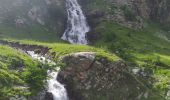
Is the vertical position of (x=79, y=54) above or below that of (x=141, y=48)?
above

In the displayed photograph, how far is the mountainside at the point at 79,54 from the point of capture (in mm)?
104250

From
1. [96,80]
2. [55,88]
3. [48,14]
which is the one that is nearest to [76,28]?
[48,14]

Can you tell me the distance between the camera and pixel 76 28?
618 feet

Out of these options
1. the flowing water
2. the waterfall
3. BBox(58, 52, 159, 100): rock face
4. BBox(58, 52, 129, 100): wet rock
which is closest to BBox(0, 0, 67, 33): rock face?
the waterfall

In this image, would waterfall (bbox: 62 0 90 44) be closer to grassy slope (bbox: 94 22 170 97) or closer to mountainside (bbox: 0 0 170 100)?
mountainside (bbox: 0 0 170 100)

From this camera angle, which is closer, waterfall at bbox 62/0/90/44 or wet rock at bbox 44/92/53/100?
wet rock at bbox 44/92/53/100

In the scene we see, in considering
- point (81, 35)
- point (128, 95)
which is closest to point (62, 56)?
point (128, 95)

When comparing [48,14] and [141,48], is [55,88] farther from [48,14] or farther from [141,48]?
[48,14]

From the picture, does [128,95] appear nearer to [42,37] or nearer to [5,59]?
[5,59]

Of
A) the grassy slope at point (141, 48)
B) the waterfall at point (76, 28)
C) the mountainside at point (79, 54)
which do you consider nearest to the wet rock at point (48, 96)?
the mountainside at point (79, 54)

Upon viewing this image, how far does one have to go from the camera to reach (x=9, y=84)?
96.2 metres

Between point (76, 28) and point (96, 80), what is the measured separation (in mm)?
78347

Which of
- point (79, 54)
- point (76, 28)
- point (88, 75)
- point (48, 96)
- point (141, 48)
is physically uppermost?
point (76, 28)

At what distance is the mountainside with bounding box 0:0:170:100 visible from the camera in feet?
342
